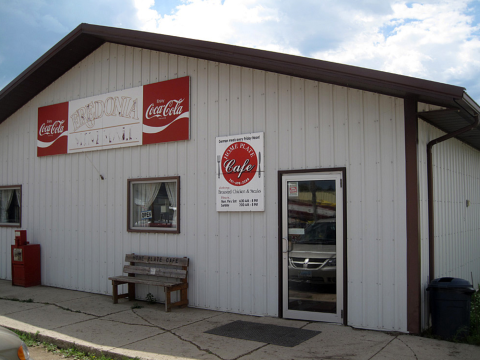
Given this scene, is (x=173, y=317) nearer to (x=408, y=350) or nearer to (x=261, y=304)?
(x=261, y=304)

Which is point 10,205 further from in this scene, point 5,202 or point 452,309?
point 452,309

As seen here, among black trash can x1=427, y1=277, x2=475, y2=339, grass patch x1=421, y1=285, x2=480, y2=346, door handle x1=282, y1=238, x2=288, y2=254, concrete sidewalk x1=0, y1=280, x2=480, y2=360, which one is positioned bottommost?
concrete sidewalk x1=0, y1=280, x2=480, y2=360

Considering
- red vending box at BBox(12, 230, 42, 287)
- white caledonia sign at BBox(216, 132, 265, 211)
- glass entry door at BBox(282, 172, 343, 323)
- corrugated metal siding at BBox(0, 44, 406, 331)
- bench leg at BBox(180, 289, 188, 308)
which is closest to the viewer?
corrugated metal siding at BBox(0, 44, 406, 331)

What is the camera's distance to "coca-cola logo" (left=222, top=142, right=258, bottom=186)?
7.75m

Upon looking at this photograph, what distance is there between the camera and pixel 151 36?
27.3ft

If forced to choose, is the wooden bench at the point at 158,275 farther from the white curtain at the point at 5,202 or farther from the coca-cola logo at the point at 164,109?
the white curtain at the point at 5,202

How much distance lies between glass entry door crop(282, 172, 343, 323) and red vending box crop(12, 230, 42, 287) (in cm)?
671

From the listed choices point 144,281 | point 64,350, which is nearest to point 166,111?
point 144,281

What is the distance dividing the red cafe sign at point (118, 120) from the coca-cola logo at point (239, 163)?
3.45 feet

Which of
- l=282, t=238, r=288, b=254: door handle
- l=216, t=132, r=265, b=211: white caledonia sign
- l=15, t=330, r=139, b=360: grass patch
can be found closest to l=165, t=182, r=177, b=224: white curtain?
l=216, t=132, r=265, b=211: white caledonia sign

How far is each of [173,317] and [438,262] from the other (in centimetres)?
453

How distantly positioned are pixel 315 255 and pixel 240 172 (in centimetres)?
195

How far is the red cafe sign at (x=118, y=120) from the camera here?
8773 millimetres

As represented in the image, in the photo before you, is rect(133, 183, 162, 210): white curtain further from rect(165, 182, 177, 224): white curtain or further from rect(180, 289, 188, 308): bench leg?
rect(180, 289, 188, 308): bench leg
